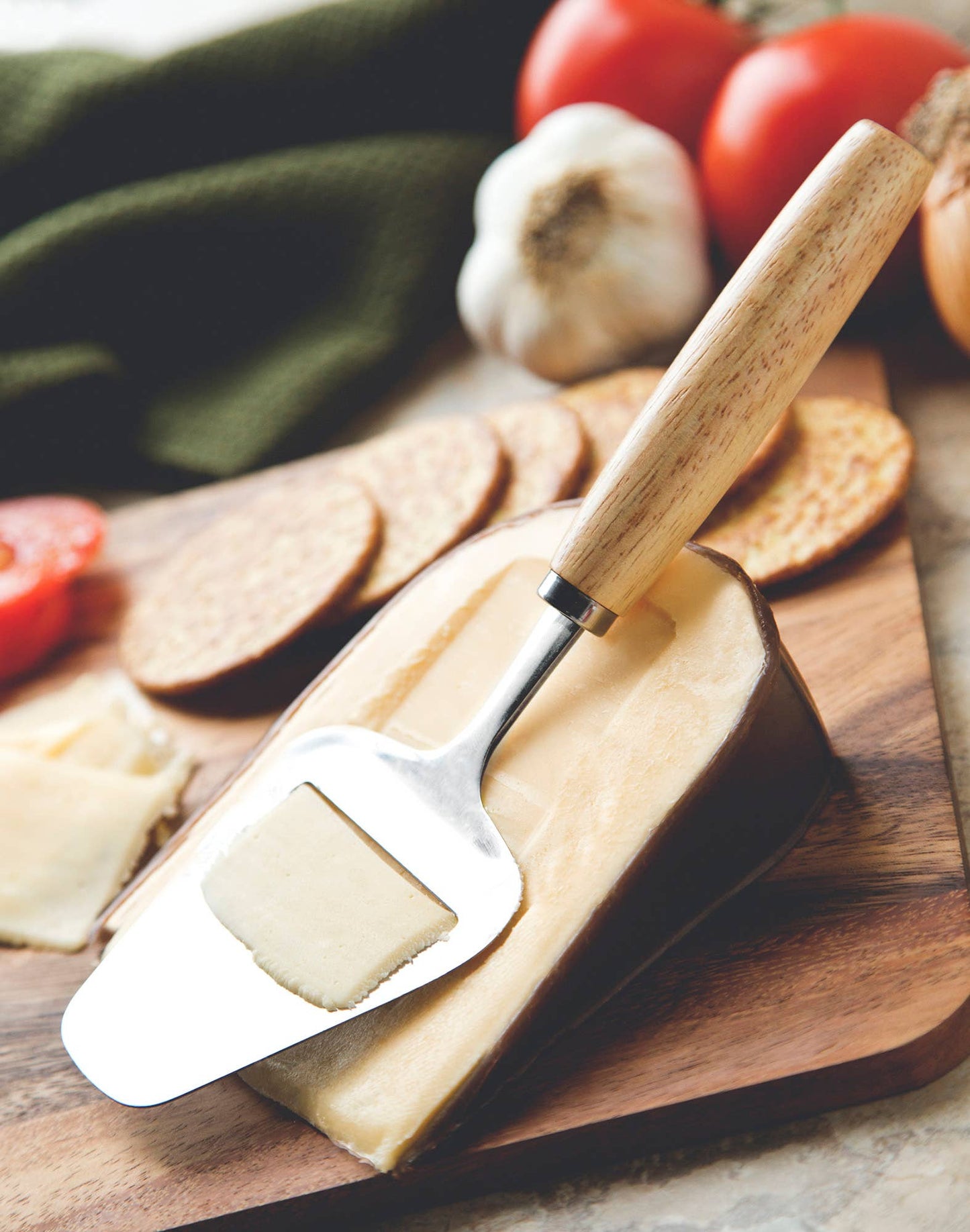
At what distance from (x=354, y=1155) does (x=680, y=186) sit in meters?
1.73

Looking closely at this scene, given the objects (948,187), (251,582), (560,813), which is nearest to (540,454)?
(251,582)

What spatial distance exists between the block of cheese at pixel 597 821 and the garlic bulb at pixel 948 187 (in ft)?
2.83

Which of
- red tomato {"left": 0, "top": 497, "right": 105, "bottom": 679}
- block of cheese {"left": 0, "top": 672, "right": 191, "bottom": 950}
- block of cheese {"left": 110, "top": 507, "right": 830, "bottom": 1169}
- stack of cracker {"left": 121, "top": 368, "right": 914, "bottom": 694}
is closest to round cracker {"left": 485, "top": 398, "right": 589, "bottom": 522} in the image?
stack of cracker {"left": 121, "top": 368, "right": 914, "bottom": 694}

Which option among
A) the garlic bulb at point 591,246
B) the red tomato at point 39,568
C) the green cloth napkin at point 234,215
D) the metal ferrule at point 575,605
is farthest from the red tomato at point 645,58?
the metal ferrule at point 575,605

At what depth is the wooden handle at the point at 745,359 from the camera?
1.07 m

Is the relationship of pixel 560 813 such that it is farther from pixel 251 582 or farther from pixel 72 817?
pixel 251 582

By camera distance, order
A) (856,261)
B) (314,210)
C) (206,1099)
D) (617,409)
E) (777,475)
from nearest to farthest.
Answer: (856,261) < (206,1099) < (777,475) < (617,409) < (314,210)

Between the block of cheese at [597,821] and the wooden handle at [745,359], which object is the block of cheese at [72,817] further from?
the wooden handle at [745,359]

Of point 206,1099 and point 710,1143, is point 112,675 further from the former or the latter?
point 710,1143

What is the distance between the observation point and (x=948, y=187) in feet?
5.54

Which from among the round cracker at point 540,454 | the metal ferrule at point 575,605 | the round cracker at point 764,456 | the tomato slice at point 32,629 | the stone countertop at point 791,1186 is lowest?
the tomato slice at point 32,629

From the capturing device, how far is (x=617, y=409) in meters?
1.89

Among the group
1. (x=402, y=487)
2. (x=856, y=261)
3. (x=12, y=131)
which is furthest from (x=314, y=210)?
(x=856, y=261)

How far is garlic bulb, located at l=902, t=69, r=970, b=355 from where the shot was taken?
1.67 meters
